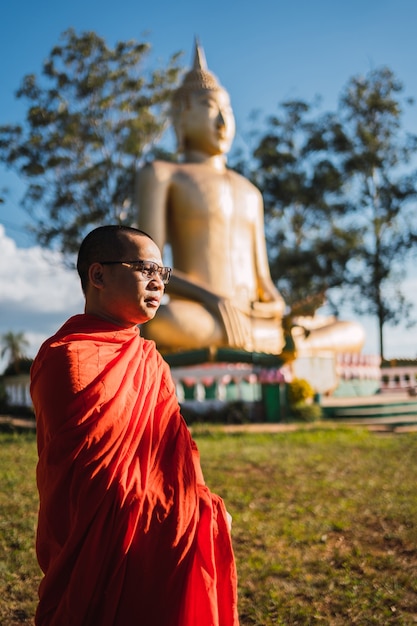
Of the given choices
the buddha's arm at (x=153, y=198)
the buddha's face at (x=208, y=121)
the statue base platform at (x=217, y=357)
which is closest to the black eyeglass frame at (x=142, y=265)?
the statue base platform at (x=217, y=357)

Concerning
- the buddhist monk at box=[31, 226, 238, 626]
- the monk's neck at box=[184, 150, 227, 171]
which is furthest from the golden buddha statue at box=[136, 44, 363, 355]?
the buddhist monk at box=[31, 226, 238, 626]

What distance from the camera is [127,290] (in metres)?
2.04

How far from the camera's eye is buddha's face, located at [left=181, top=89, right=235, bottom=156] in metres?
10.3

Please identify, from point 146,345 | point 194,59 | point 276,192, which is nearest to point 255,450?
point 146,345

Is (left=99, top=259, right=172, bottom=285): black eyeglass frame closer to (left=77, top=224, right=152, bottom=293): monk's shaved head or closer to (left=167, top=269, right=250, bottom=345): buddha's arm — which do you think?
(left=77, top=224, right=152, bottom=293): monk's shaved head

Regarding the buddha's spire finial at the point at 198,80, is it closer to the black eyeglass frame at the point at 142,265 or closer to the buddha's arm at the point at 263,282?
the buddha's arm at the point at 263,282

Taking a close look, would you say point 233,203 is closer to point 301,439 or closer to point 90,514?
point 301,439

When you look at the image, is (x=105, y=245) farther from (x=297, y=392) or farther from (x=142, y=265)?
(x=297, y=392)

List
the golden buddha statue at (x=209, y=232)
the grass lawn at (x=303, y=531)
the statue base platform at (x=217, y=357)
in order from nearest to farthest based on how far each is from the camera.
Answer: the grass lawn at (x=303, y=531) → the statue base platform at (x=217, y=357) → the golden buddha statue at (x=209, y=232)

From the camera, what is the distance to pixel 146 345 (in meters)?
2.13

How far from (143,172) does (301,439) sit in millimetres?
4800

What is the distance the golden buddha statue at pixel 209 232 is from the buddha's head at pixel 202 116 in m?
0.02

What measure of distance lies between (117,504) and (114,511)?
0.02 meters

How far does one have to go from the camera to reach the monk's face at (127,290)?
2.04 metres
